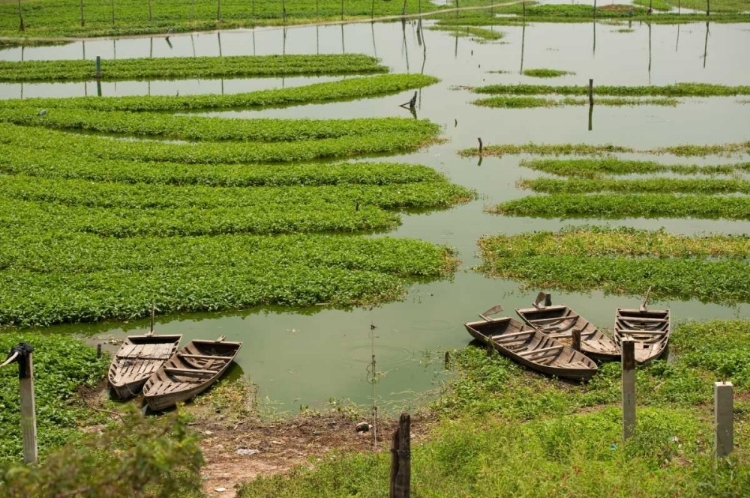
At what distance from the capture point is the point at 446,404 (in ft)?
53.5

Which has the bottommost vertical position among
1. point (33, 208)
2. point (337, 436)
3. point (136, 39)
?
point (337, 436)

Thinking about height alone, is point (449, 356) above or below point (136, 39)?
below

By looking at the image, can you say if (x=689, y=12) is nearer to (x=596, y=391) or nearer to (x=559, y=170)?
(x=559, y=170)

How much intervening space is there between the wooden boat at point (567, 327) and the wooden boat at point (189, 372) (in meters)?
6.00

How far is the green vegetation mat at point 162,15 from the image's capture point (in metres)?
65.5

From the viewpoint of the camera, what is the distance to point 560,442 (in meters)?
13.3

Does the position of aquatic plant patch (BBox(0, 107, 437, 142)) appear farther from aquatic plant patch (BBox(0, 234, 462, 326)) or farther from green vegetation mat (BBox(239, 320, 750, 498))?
green vegetation mat (BBox(239, 320, 750, 498))

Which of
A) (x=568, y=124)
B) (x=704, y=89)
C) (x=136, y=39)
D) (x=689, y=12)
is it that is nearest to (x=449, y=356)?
(x=568, y=124)

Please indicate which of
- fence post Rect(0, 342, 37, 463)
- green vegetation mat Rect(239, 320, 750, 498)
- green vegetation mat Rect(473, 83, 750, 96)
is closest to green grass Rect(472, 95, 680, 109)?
green vegetation mat Rect(473, 83, 750, 96)

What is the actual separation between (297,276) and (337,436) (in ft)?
23.4

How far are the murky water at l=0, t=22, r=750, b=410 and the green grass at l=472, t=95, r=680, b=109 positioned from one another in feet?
3.06

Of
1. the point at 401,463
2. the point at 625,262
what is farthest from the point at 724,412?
the point at 625,262

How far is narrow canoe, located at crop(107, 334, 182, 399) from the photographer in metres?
16.5

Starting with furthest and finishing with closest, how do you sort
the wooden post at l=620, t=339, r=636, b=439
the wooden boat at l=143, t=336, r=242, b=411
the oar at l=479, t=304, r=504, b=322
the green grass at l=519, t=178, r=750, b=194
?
the green grass at l=519, t=178, r=750, b=194
the oar at l=479, t=304, r=504, b=322
the wooden boat at l=143, t=336, r=242, b=411
the wooden post at l=620, t=339, r=636, b=439
